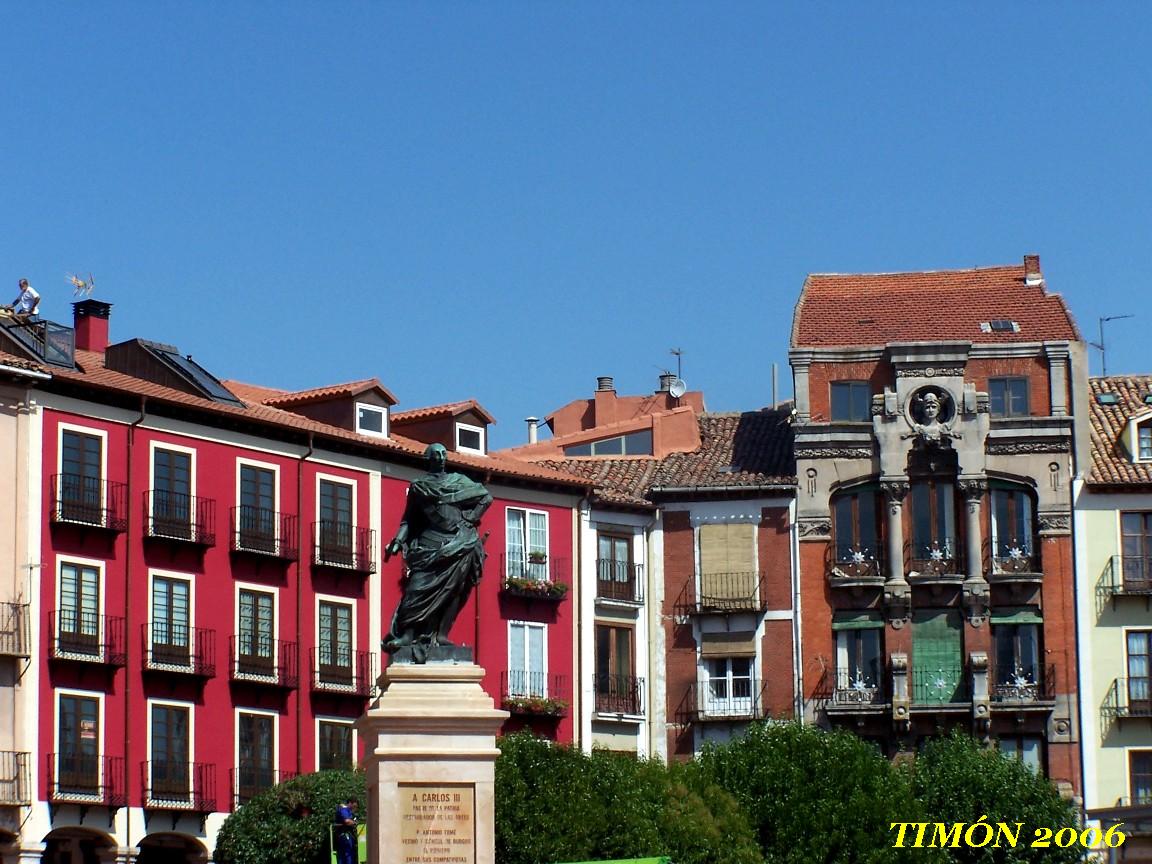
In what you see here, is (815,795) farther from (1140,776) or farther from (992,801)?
(1140,776)

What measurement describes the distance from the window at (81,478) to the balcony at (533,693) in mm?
14884

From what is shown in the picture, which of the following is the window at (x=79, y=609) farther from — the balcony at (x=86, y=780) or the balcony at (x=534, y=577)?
the balcony at (x=534, y=577)

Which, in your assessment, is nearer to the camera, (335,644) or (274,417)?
(274,417)

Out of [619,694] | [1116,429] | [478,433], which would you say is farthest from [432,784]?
[1116,429]

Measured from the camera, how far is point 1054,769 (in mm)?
81688

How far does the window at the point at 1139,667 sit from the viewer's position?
269 feet

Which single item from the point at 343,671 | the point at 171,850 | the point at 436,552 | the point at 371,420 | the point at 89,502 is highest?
the point at 371,420

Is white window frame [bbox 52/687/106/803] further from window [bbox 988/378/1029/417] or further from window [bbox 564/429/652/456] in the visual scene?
window [bbox 988/378/1029/417]

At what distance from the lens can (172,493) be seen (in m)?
71.6

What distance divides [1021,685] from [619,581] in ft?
40.7

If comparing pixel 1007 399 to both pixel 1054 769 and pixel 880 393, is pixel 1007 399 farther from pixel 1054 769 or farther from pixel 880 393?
pixel 1054 769

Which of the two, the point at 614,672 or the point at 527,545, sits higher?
the point at 527,545

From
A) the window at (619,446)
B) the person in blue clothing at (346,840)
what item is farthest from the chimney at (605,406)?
the person in blue clothing at (346,840)

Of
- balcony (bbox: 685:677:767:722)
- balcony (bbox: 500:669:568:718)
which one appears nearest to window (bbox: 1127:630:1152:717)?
balcony (bbox: 685:677:767:722)
